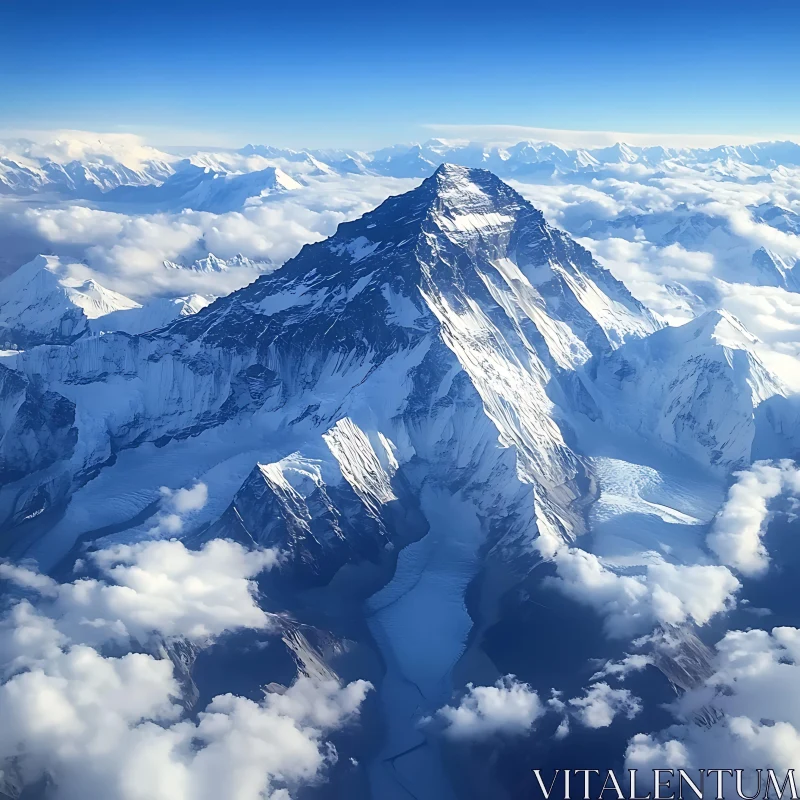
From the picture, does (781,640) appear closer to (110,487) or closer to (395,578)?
(395,578)

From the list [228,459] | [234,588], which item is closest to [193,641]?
[234,588]

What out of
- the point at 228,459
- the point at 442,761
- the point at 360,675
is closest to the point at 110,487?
the point at 228,459

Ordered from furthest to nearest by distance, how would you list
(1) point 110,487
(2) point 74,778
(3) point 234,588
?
1. (1) point 110,487
2. (3) point 234,588
3. (2) point 74,778

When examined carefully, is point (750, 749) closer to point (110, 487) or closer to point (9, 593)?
point (9, 593)

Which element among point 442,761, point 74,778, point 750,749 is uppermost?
point 750,749

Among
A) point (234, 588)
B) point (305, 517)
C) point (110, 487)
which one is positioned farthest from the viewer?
point (110, 487)

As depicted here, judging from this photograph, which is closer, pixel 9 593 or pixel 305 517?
pixel 9 593

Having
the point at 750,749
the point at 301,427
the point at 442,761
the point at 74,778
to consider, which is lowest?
the point at 442,761

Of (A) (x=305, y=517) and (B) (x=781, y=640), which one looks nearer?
(B) (x=781, y=640)

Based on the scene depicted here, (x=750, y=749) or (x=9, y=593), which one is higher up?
(x=750, y=749)
